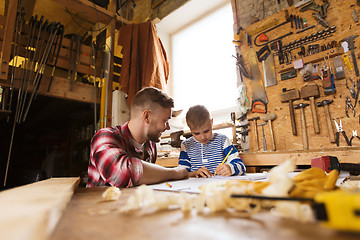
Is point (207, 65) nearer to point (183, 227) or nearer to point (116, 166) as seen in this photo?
point (116, 166)

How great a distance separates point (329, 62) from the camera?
7.07ft

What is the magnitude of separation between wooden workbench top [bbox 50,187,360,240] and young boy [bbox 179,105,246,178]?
53.2 inches

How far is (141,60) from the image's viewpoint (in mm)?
2693

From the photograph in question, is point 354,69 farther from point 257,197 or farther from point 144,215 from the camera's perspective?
point 144,215

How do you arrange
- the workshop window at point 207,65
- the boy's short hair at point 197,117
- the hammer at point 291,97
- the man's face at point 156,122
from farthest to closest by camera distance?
the workshop window at point 207,65 → the hammer at point 291,97 → the boy's short hair at point 197,117 → the man's face at point 156,122

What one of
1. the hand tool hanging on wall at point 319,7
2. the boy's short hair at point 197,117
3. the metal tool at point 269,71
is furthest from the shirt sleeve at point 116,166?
the hand tool hanging on wall at point 319,7

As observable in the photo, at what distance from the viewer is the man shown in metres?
0.96

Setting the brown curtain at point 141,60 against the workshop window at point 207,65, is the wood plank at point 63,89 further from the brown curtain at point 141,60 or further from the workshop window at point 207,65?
the workshop window at point 207,65

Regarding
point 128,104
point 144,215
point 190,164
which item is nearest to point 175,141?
point 190,164

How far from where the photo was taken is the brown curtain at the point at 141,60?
2.54 metres

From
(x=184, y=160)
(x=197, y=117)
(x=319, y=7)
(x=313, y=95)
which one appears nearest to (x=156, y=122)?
(x=197, y=117)

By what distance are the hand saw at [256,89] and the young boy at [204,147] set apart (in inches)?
33.1

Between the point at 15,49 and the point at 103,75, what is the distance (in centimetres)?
98

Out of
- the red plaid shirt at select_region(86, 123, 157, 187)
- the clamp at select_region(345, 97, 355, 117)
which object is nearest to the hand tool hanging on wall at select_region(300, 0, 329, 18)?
the clamp at select_region(345, 97, 355, 117)
